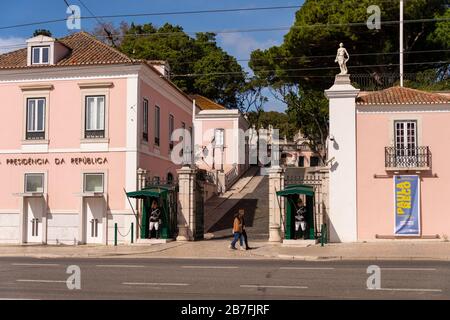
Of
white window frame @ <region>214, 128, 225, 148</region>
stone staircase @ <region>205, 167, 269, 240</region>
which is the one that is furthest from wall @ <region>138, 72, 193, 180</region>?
white window frame @ <region>214, 128, 225, 148</region>

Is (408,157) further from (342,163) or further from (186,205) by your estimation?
(186,205)

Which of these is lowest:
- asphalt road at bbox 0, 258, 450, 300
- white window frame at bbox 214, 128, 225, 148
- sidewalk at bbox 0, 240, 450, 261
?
sidewalk at bbox 0, 240, 450, 261

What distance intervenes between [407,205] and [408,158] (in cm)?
194

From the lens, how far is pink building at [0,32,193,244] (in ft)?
91.7

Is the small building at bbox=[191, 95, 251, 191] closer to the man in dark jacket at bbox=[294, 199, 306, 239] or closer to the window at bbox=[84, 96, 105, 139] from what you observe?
the window at bbox=[84, 96, 105, 139]

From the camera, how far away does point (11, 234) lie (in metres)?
28.7

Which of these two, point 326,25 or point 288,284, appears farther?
point 326,25

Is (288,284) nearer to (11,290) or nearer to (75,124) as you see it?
(11,290)

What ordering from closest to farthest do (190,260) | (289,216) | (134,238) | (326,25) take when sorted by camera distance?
(190,260) < (289,216) < (134,238) < (326,25)

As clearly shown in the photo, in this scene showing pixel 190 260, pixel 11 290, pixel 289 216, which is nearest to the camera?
pixel 11 290

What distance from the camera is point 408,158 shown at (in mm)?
25750

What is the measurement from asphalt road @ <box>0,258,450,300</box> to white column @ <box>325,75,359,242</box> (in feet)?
21.5
